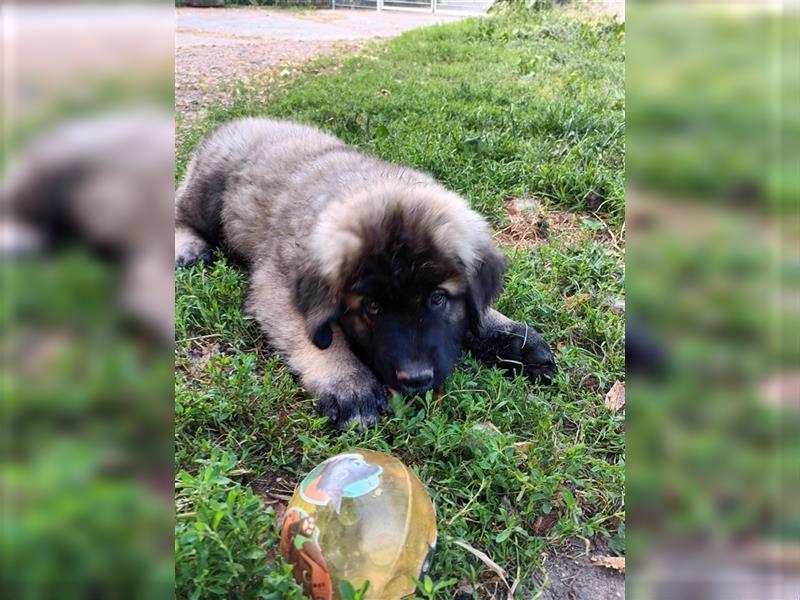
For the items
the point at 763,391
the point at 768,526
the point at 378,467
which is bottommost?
the point at 378,467

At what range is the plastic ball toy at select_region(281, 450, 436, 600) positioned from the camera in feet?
6.19

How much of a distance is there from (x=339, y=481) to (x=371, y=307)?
0.99 m

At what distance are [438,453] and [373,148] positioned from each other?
3.43m

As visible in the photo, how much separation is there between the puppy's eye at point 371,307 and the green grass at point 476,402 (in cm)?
43

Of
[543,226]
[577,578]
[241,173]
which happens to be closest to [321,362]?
[577,578]

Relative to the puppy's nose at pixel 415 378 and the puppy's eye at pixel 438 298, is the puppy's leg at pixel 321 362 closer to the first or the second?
the puppy's nose at pixel 415 378

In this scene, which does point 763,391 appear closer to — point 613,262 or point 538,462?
point 538,462

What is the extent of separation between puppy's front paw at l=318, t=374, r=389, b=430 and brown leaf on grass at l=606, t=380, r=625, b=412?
38.4 inches

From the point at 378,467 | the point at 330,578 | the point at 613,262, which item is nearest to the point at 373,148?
A: the point at 613,262

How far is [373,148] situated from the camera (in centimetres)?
550

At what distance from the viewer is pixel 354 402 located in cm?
290

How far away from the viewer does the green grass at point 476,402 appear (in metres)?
2.14

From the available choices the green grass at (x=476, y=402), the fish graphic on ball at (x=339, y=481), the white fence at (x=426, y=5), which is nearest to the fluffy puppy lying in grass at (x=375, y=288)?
the green grass at (x=476, y=402)

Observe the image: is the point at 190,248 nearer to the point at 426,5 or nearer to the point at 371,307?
the point at 371,307
